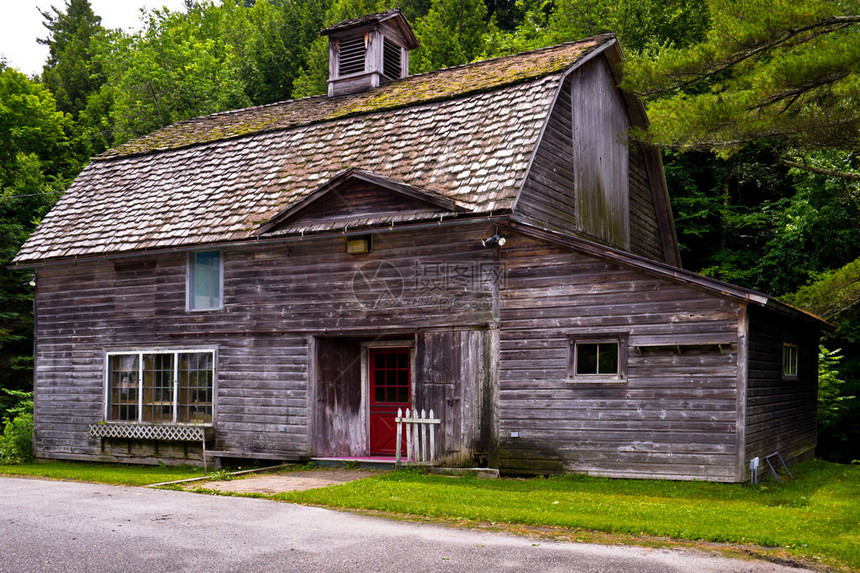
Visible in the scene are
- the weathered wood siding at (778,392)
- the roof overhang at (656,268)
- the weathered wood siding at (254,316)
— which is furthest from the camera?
the weathered wood siding at (254,316)

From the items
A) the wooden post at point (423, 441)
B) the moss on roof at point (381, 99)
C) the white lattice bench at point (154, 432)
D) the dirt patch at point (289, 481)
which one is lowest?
the dirt patch at point (289, 481)

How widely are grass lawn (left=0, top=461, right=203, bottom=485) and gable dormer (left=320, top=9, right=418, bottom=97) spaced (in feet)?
34.9

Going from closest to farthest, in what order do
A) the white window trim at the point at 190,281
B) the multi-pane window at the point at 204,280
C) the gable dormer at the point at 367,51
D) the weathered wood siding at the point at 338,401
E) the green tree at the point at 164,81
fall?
the weathered wood siding at the point at 338,401 < the white window trim at the point at 190,281 < the multi-pane window at the point at 204,280 < the gable dormer at the point at 367,51 < the green tree at the point at 164,81

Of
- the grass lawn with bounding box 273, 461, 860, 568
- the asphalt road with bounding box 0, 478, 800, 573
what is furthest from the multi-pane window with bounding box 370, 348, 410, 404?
the asphalt road with bounding box 0, 478, 800, 573

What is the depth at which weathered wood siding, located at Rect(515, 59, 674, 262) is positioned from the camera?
48.2 feet

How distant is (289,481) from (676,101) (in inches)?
379

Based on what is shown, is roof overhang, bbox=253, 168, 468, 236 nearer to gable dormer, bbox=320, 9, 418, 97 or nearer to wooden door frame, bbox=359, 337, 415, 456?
wooden door frame, bbox=359, 337, 415, 456

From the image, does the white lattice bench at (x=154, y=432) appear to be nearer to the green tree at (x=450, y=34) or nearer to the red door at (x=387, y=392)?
the red door at (x=387, y=392)

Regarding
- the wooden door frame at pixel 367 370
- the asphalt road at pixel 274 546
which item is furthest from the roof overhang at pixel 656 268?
the asphalt road at pixel 274 546

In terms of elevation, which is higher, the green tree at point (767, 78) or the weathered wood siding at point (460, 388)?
the green tree at point (767, 78)

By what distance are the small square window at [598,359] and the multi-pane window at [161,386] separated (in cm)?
774

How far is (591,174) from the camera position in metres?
16.8

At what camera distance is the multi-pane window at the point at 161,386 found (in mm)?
16312

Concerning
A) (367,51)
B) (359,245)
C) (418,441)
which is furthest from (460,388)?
(367,51)
